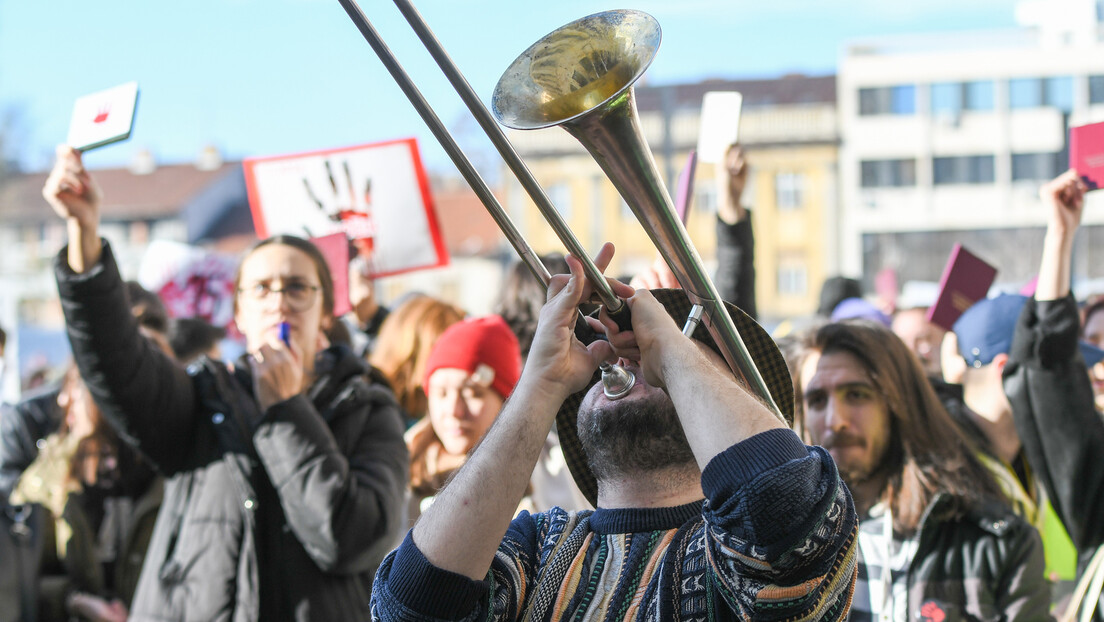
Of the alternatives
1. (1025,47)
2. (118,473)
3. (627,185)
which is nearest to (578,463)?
(627,185)

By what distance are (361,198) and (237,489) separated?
1.91 m

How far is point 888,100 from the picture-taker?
4369 centimetres

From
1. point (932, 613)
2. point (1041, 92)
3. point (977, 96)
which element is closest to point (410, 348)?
point (932, 613)

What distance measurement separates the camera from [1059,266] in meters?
3.58

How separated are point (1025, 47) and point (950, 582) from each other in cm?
4372

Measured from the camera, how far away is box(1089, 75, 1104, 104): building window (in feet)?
140

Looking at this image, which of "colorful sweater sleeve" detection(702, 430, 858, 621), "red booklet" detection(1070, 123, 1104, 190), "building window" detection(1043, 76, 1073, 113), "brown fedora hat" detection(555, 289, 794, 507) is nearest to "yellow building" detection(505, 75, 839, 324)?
"building window" detection(1043, 76, 1073, 113)

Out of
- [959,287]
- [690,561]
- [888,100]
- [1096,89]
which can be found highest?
[690,561]

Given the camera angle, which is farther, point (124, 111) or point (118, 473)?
point (118, 473)

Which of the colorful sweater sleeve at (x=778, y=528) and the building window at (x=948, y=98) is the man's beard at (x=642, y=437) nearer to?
the colorful sweater sleeve at (x=778, y=528)

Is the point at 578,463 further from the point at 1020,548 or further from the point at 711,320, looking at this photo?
the point at 1020,548

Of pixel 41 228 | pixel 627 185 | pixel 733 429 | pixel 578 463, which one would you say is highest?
pixel 627 185

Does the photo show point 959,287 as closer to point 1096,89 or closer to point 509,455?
point 509,455

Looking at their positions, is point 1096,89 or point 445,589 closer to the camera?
point 445,589
